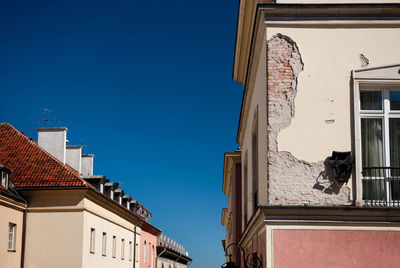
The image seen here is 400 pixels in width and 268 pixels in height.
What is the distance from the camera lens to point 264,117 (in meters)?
9.50

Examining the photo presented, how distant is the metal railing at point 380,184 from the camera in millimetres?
8859

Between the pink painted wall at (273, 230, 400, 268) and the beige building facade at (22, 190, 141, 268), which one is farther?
the beige building facade at (22, 190, 141, 268)

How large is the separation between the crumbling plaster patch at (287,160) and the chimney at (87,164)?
32.2 metres

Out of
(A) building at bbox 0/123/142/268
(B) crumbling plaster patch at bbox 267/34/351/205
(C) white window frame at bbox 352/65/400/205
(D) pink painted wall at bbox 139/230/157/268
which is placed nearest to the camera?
(B) crumbling plaster patch at bbox 267/34/351/205

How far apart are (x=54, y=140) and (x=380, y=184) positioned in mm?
27279

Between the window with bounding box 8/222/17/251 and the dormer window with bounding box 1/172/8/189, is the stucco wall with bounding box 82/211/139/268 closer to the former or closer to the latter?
the window with bounding box 8/222/17/251

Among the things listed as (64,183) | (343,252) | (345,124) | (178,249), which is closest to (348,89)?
(345,124)

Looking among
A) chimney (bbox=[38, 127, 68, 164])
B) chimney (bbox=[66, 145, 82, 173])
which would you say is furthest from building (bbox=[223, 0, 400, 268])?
chimney (bbox=[66, 145, 82, 173])

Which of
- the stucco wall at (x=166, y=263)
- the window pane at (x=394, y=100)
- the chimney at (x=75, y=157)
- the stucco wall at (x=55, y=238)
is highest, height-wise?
the chimney at (x=75, y=157)

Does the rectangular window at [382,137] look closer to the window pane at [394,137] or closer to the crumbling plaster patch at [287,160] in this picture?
the window pane at [394,137]

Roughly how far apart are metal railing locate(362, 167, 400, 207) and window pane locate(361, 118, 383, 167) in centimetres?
17

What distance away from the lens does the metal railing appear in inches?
349

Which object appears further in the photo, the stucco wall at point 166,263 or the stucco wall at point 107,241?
the stucco wall at point 166,263

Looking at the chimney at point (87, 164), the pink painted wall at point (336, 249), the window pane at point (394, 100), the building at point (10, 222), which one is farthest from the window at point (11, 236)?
the window pane at point (394, 100)
